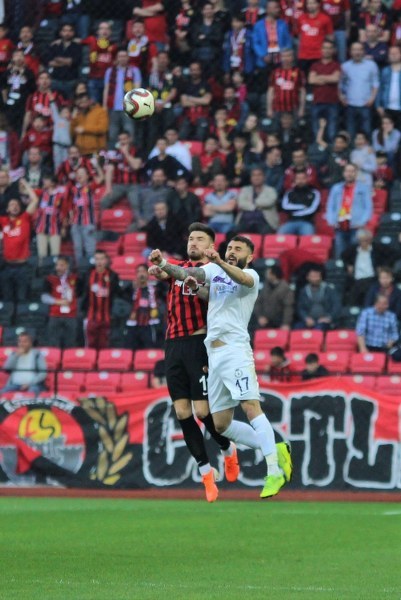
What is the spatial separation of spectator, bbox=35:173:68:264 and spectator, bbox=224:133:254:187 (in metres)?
2.48

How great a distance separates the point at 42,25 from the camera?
23422 millimetres

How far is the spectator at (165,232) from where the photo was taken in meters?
19.1

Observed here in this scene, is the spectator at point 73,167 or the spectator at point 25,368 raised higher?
the spectator at point 73,167

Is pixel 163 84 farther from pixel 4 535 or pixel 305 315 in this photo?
pixel 4 535

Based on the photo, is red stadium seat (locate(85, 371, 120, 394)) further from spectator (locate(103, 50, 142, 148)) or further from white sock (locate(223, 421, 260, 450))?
white sock (locate(223, 421, 260, 450))

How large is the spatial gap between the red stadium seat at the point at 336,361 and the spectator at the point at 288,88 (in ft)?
15.5

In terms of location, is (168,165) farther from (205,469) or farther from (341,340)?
(205,469)

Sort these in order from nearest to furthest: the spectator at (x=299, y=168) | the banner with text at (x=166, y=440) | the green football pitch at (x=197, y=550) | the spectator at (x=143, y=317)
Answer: the green football pitch at (x=197, y=550) < the banner with text at (x=166, y=440) < the spectator at (x=143, y=317) < the spectator at (x=299, y=168)

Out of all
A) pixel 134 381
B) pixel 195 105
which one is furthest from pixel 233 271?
pixel 195 105

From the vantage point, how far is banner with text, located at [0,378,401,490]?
51.4 ft

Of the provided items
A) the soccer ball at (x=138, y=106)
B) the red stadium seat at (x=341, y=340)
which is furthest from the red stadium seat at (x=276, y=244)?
the soccer ball at (x=138, y=106)

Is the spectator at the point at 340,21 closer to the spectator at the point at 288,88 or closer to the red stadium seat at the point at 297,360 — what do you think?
the spectator at the point at 288,88

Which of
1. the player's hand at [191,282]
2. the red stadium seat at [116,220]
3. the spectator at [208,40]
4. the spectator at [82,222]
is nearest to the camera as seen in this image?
the player's hand at [191,282]

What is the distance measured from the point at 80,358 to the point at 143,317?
105 cm
